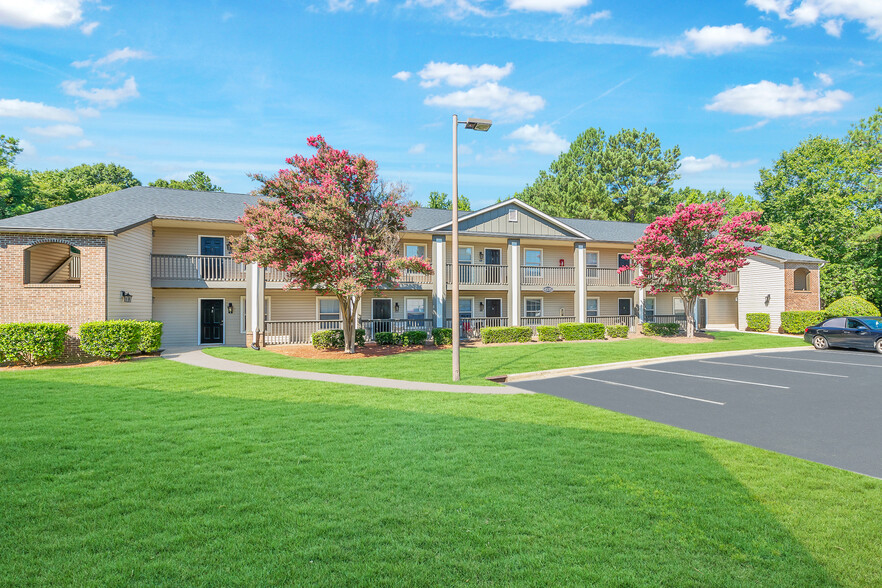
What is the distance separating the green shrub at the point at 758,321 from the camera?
93.5ft

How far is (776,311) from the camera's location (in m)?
28.7

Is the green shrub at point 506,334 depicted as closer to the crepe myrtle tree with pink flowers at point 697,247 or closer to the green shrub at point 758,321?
the crepe myrtle tree with pink flowers at point 697,247

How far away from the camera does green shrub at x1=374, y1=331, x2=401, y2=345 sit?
65.0ft

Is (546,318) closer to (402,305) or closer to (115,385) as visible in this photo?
(402,305)

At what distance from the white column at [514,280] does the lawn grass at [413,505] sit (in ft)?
54.0

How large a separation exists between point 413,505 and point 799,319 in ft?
102

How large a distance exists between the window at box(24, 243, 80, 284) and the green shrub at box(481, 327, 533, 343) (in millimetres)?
16054

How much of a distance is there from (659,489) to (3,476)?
685cm

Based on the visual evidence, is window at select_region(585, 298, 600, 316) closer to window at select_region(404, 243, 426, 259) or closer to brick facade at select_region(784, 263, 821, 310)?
window at select_region(404, 243, 426, 259)

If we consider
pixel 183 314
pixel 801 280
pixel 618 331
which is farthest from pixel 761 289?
pixel 183 314

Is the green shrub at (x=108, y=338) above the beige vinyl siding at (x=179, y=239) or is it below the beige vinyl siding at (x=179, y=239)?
below

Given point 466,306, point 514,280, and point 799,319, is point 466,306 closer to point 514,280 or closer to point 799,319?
point 514,280

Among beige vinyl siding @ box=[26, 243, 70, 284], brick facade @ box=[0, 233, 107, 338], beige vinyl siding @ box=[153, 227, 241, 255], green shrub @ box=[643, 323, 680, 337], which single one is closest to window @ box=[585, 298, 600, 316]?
green shrub @ box=[643, 323, 680, 337]

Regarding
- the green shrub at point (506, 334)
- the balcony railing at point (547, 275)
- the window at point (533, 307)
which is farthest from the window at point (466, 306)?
the green shrub at point (506, 334)
